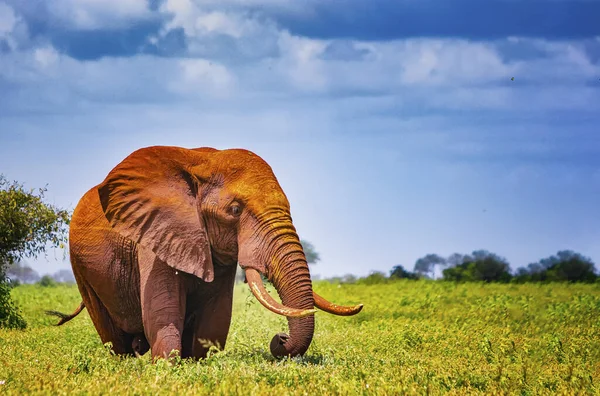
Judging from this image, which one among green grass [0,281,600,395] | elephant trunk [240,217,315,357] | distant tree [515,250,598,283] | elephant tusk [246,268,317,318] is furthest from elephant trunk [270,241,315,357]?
distant tree [515,250,598,283]

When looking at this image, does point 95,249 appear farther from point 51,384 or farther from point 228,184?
point 51,384

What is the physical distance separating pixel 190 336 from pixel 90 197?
2.60 metres

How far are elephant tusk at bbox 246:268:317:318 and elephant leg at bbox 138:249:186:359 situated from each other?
1133 mm

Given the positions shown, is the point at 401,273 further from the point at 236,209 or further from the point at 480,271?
the point at 236,209

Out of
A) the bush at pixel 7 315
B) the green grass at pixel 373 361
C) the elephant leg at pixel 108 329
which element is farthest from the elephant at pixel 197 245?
the bush at pixel 7 315

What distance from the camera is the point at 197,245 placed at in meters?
11.9

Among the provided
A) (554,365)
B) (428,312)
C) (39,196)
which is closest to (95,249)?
(554,365)

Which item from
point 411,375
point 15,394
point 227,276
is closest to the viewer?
point 15,394

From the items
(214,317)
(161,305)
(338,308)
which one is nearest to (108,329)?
(214,317)

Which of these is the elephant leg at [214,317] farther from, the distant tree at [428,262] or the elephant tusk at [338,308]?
the distant tree at [428,262]

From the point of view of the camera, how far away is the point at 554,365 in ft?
45.8

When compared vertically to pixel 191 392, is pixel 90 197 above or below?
above

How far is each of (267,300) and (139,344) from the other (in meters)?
3.84

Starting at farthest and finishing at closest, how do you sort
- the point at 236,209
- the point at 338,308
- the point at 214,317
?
the point at 214,317, the point at 236,209, the point at 338,308
